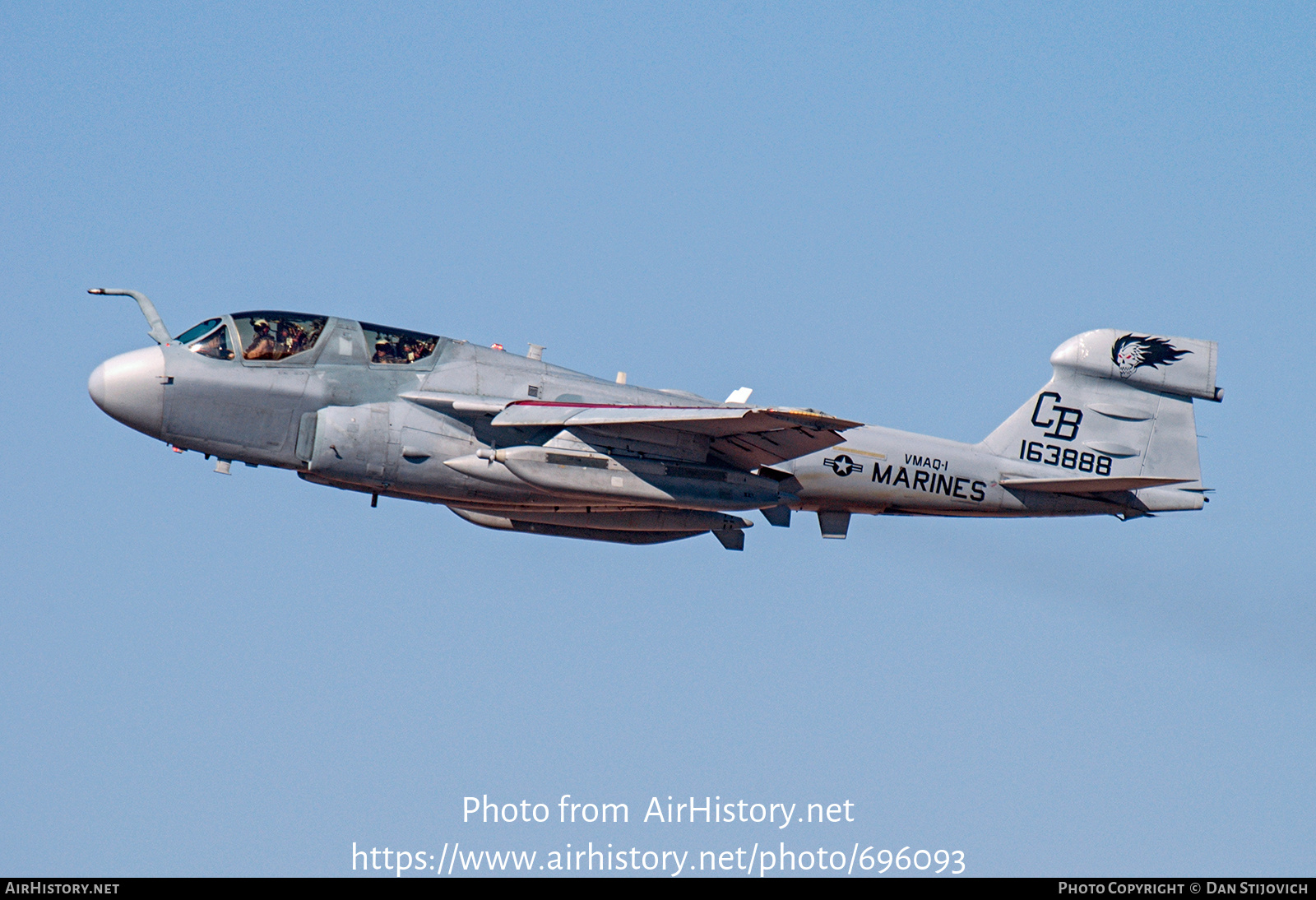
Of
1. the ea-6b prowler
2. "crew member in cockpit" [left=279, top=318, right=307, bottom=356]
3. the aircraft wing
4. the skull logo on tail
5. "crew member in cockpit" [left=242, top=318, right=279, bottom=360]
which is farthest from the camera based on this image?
the skull logo on tail

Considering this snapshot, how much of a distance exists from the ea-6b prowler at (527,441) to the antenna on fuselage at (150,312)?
27mm

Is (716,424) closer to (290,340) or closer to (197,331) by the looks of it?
(290,340)

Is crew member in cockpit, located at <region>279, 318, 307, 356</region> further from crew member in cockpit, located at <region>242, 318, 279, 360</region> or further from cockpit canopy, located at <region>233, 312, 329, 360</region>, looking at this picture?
crew member in cockpit, located at <region>242, 318, 279, 360</region>

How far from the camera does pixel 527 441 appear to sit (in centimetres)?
2256

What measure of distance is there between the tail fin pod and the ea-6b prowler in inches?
25.2

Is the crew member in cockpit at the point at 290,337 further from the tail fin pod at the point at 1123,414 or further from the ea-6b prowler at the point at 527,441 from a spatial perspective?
the tail fin pod at the point at 1123,414

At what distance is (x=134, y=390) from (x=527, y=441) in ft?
18.5

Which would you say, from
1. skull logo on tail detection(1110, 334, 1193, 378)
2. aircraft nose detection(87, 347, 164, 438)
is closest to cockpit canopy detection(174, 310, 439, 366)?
aircraft nose detection(87, 347, 164, 438)

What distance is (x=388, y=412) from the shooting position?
2242 centimetres

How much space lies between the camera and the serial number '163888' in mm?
25172

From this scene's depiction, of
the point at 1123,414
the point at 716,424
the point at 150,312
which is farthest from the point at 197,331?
the point at 1123,414

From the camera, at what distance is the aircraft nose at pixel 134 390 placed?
2228 centimetres
